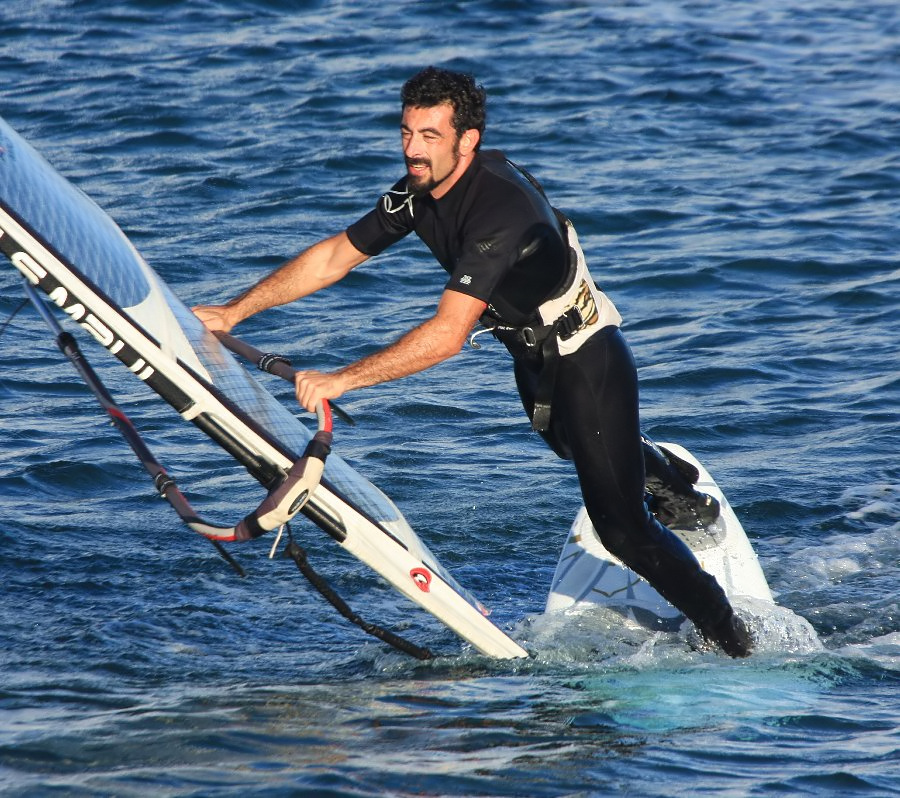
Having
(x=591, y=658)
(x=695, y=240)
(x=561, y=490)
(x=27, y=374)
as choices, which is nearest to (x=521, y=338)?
(x=591, y=658)

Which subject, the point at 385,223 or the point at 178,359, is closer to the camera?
the point at 178,359

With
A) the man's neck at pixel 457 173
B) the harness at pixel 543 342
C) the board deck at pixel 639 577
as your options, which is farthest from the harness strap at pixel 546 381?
the board deck at pixel 639 577

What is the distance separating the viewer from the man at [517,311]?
4.72m

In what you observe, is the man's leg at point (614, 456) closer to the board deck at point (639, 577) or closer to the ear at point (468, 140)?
the board deck at point (639, 577)

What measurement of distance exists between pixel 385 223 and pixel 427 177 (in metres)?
0.56

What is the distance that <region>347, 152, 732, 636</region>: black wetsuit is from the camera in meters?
4.84

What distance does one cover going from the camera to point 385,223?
5.46 meters

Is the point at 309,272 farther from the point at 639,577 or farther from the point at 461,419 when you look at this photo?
the point at 461,419

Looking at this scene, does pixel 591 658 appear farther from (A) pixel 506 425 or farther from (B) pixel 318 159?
(B) pixel 318 159

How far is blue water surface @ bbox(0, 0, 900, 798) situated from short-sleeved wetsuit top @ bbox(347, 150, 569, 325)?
1.52 metres

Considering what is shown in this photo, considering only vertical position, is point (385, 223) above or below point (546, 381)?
above

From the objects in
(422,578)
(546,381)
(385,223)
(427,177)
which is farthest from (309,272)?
(422,578)

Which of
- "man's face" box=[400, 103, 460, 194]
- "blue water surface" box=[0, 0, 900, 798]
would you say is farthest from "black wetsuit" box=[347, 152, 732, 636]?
"blue water surface" box=[0, 0, 900, 798]

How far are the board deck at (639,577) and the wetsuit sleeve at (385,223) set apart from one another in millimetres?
1719
